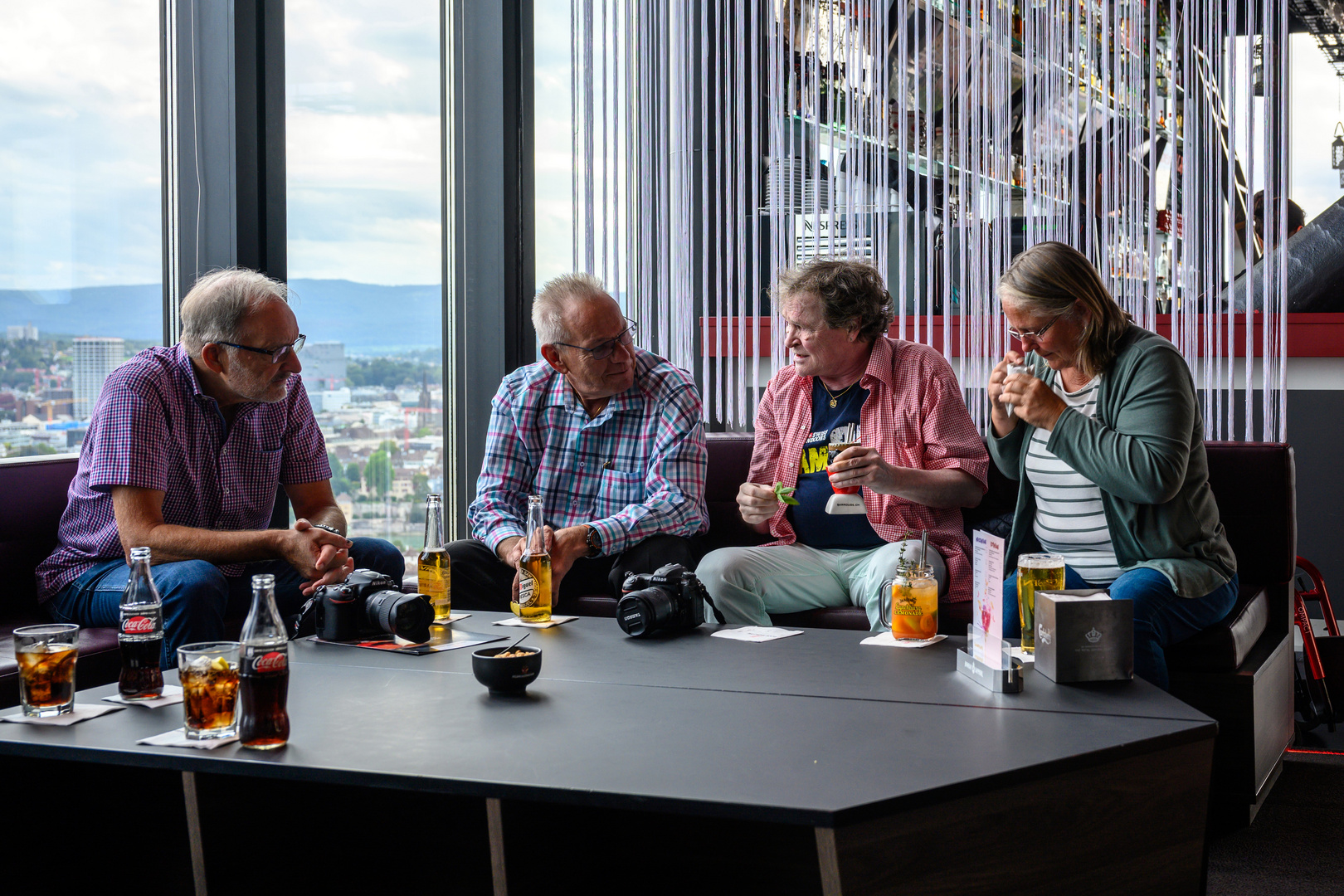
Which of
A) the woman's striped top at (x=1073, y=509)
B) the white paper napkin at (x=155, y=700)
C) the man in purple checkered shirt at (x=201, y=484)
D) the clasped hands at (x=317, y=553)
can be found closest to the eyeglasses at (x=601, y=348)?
the man in purple checkered shirt at (x=201, y=484)

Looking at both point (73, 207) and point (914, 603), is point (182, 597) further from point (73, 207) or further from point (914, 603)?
point (914, 603)

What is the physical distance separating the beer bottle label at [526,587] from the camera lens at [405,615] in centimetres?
21

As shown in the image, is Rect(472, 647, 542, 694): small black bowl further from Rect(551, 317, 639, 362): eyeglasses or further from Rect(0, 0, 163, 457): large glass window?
Rect(0, 0, 163, 457): large glass window

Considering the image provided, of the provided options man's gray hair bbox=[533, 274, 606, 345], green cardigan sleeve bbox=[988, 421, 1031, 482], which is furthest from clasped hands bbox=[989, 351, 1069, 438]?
man's gray hair bbox=[533, 274, 606, 345]

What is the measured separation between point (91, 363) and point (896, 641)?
7.17 feet

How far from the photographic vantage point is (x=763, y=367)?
4.26 metres

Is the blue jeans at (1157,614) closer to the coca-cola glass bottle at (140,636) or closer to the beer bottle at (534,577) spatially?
the beer bottle at (534,577)

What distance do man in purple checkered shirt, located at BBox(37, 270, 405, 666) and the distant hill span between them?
44 cm

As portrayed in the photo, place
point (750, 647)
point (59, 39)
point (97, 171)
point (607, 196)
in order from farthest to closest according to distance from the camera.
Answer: point (607, 196) < point (97, 171) < point (59, 39) < point (750, 647)

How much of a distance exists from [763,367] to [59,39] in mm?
2502

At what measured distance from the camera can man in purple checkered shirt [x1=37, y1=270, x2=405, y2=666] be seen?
2.29 metres

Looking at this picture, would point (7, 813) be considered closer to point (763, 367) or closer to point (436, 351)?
point (436, 351)

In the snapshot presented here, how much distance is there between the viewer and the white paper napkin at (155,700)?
1.53m

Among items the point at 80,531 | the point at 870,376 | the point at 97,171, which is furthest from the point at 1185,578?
the point at 97,171
